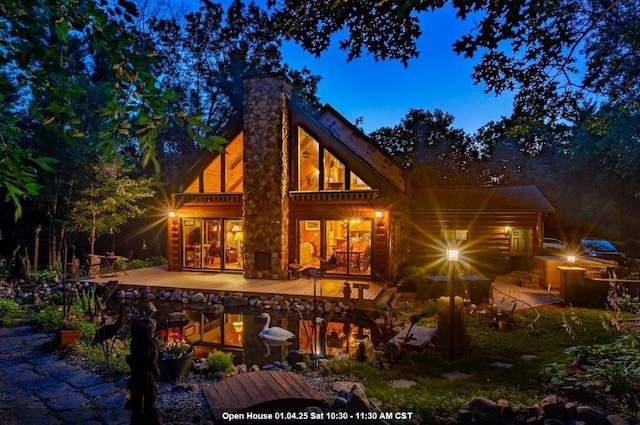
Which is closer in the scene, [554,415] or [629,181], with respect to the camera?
[554,415]

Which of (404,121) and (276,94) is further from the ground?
(404,121)

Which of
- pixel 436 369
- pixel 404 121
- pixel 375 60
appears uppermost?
pixel 404 121

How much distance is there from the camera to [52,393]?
5.01m

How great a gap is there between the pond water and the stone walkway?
2.26m

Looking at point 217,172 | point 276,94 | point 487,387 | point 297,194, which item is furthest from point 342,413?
point 217,172

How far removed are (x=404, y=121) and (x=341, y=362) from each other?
103 ft

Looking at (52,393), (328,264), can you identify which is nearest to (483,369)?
(52,393)

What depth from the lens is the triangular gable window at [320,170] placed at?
14586 mm

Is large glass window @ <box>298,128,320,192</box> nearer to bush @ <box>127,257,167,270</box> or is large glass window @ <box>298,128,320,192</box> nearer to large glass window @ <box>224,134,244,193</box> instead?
large glass window @ <box>224,134,244,193</box>

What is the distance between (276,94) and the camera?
14594 mm

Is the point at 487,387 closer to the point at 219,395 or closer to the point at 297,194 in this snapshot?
the point at 219,395

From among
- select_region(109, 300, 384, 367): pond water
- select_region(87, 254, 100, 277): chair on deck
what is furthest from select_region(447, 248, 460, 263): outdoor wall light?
select_region(87, 254, 100, 277): chair on deck

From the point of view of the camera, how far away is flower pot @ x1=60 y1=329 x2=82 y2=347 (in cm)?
670

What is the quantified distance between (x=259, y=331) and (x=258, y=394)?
4.62 metres
